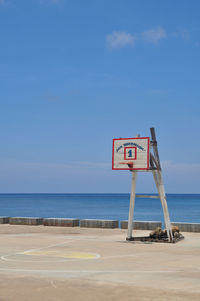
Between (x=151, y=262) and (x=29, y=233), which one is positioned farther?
(x=29, y=233)

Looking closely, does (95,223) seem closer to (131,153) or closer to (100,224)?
(100,224)

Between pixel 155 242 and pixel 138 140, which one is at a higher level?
pixel 138 140

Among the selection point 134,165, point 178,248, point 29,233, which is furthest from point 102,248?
point 29,233

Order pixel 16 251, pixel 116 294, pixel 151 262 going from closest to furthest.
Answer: pixel 116 294 < pixel 151 262 < pixel 16 251

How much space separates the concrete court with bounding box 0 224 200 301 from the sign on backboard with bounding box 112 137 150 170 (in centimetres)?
437

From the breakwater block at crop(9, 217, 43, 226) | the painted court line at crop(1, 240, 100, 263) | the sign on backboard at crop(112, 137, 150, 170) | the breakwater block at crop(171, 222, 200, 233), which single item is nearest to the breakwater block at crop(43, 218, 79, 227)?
the breakwater block at crop(9, 217, 43, 226)

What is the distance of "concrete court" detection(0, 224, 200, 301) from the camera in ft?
36.8

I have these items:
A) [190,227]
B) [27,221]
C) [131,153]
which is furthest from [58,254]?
[27,221]

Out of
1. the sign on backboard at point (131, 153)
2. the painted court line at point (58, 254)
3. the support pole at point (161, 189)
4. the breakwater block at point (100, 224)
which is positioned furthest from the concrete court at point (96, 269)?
the breakwater block at point (100, 224)

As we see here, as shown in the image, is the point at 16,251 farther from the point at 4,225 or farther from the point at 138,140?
the point at 4,225

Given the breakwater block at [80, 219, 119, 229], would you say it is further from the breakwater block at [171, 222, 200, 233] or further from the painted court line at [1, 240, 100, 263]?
the painted court line at [1, 240, 100, 263]

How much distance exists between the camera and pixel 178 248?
69.6ft

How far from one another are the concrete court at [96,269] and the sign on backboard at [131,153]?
4.37 m

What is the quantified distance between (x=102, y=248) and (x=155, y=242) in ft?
13.1
